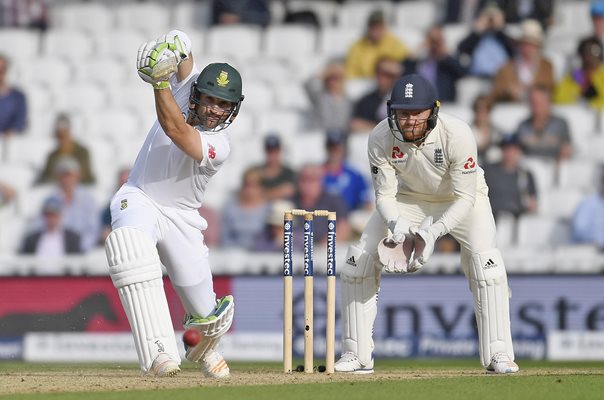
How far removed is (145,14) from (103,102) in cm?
143

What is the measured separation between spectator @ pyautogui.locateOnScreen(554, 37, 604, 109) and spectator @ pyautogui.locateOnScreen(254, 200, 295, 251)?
9.69 ft

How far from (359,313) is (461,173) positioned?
982 millimetres

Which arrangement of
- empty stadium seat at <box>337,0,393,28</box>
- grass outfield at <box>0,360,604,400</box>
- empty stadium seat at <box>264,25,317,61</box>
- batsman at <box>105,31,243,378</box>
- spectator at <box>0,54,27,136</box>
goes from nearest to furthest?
grass outfield at <box>0,360,604,400</box> < batsman at <box>105,31,243,378</box> < spectator at <box>0,54,27,136</box> < empty stadium seat at <box>264,25,317,61</box> < empty stadium seat at <box>337,0,393,28</box>

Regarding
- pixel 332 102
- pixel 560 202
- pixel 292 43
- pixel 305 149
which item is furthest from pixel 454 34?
pixel 560 202

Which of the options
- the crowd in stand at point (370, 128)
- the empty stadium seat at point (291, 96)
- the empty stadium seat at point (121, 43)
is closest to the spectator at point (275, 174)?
the crowd in stand at point (370, 128)

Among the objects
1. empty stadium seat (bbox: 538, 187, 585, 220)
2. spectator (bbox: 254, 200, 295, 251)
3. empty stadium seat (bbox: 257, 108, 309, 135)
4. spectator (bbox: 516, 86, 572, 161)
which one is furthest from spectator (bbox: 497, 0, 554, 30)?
spectator (bbox: 254, 200, 295, 251)

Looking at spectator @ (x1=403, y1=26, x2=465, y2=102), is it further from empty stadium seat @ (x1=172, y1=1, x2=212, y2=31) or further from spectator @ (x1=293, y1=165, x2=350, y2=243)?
empty stadium seat @ (x1=172, y1=1, x2=212, y2=31)

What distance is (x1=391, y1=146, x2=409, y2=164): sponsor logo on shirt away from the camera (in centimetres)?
741

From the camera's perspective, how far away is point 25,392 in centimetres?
622

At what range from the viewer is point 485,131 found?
11.8m

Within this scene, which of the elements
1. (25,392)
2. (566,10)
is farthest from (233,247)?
(25,392)

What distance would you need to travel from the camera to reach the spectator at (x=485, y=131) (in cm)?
1155

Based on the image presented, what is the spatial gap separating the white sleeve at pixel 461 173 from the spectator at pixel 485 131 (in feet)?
13.4

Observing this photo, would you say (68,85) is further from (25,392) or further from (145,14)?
(25,392)
